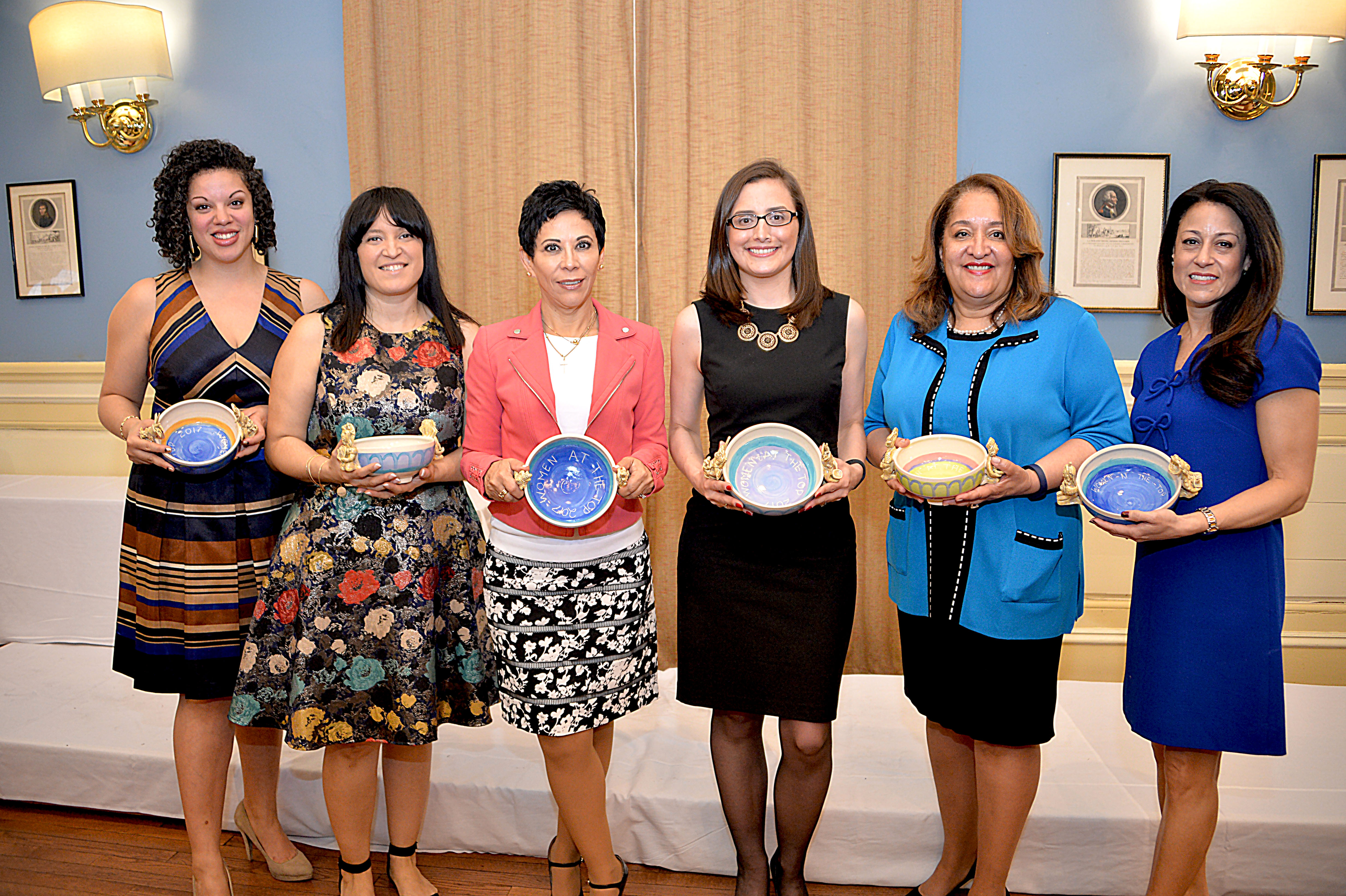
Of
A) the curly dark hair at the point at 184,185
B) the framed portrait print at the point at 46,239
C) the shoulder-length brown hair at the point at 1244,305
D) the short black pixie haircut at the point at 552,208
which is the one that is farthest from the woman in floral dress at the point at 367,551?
the framed portrait print at the point at 46,239

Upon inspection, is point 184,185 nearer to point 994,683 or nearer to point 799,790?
point 799,790

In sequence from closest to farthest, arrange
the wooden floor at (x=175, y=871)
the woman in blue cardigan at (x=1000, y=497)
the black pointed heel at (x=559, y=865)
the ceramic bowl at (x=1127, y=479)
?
1. the ceramic bowl at (x=1127, y=479)
2. the woman in blue cardigan at (x=1000, y=497)
3. the black pointed heel at (x=559, y=865)
4. the wooden floor at (x=175, y=871)

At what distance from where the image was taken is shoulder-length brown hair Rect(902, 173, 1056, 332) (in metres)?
1.78

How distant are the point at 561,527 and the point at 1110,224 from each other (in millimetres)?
2467

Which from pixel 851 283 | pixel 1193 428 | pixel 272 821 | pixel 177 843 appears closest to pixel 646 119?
pixel 851 283

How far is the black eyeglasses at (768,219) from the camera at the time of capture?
1866mm

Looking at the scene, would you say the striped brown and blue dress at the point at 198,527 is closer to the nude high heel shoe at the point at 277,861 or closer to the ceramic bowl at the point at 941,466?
the nude high heel shoe at the point at 277,861

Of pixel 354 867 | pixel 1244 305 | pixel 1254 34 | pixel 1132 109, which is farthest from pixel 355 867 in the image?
pixel 1254 34

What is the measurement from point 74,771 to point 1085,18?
4.17 m

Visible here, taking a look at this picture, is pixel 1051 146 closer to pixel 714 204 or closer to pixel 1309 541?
pixel 714 204

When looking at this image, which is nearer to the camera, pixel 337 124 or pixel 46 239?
pixel 337 124

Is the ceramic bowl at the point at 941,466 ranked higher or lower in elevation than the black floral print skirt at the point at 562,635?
higher

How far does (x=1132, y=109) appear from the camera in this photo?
3.15 m

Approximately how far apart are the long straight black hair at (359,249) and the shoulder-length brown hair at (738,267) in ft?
2.00
